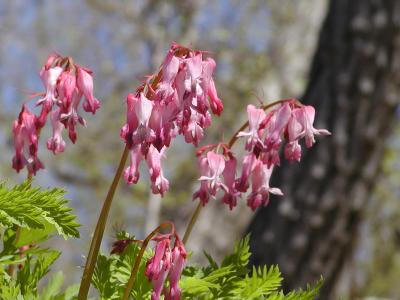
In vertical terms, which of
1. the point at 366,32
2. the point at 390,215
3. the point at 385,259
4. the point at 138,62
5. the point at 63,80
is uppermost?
the point at 138,62

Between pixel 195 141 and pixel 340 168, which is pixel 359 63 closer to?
pixel 340 168

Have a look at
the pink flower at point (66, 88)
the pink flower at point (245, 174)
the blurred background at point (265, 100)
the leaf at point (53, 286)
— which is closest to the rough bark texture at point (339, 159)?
the blurred background at point (265, 100)

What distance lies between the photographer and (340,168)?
175 inches

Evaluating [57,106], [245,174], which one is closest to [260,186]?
[245,174]

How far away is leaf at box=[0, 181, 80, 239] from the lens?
1.33m

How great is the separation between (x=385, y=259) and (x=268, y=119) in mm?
12644

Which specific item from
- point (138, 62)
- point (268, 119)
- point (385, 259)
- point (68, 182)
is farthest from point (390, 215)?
point (268, 119)

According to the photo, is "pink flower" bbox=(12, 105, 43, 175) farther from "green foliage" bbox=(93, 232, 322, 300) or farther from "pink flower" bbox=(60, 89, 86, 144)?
"green foliage" bbox=(93, 232, 322, 300)

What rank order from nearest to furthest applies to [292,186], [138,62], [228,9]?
[292,186], [228,9], [138,62]

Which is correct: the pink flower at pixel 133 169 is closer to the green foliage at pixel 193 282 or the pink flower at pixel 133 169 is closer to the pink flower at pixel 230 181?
the green foliage at pixel 193 282

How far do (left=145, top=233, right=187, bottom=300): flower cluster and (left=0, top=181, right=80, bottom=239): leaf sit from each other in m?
0.17

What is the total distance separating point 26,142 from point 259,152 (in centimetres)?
56

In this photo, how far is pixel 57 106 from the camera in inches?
63.8

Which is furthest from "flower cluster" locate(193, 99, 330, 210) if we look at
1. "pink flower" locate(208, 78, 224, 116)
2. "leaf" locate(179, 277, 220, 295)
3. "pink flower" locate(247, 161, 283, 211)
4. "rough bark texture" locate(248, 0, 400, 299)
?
"rough bark texture" locate(248, 0, 400, 299)
